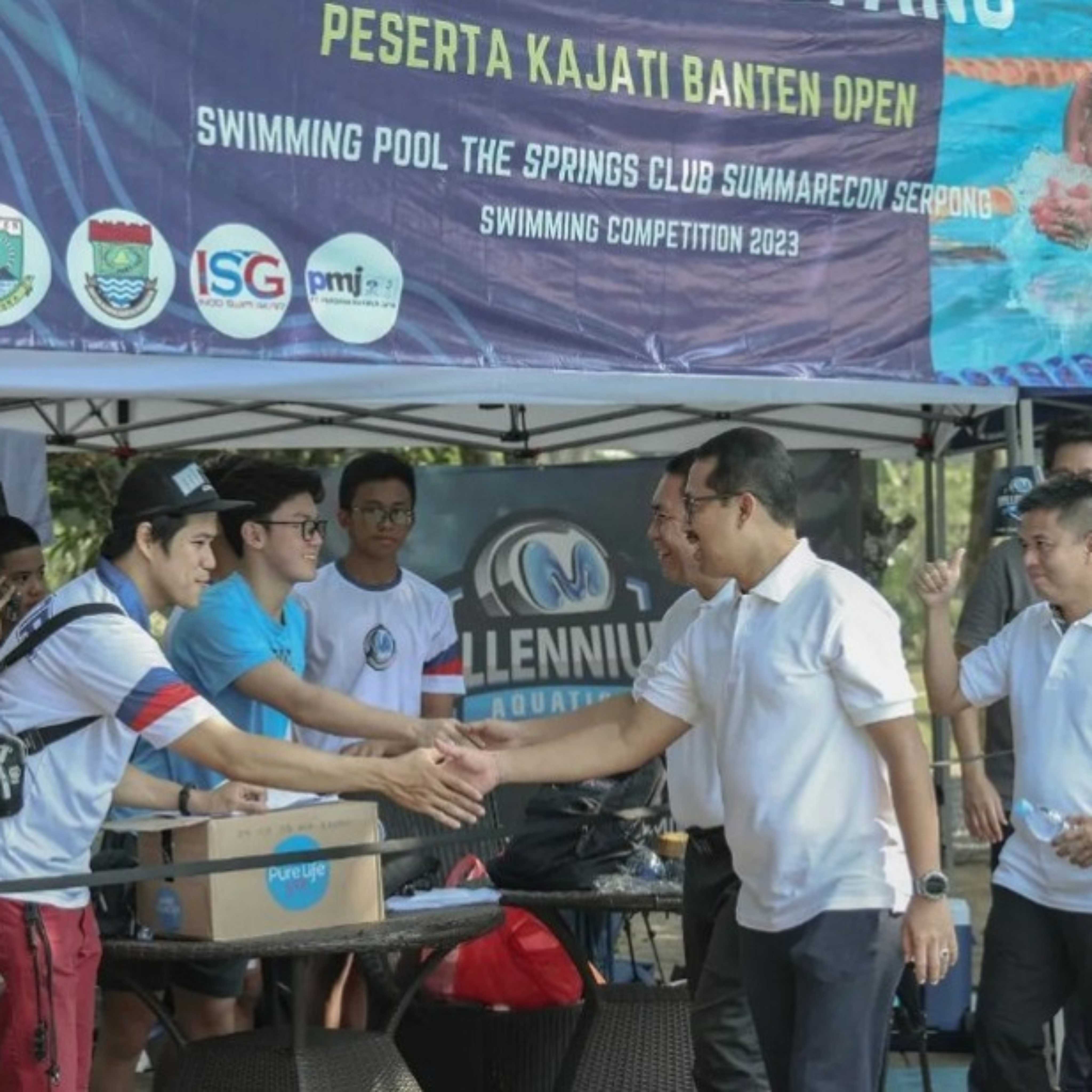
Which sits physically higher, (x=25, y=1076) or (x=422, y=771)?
(x=422, y=771)

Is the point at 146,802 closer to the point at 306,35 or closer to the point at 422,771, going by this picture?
the point at 422,771

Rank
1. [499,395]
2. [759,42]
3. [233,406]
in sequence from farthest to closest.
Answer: [233,406]
[759,42]
[499,395]

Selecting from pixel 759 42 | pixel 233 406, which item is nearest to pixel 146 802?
pixel 759 42

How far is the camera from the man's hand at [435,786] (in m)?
5.49

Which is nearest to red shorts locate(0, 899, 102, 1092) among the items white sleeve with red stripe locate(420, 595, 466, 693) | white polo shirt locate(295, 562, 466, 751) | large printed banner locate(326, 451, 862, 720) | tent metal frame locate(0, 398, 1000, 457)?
white polo shirt locate(295, 562, 466, 751)

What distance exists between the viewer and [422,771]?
5.52 m

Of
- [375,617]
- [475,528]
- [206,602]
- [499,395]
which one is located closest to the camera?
[206,602]

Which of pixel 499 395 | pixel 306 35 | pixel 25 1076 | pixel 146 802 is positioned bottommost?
pixel 25 1076

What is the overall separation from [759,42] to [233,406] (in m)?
3.20

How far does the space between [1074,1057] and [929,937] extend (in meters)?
2.08

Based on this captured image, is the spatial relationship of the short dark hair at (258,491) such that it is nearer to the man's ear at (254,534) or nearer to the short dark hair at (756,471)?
the man's ear at (254,534)

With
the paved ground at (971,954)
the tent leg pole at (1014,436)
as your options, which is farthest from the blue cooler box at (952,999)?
the tent leg pole at (1014,436)

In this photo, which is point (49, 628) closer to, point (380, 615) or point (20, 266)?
point (20, 266)

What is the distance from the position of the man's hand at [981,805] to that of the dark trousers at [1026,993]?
674 millimetres
